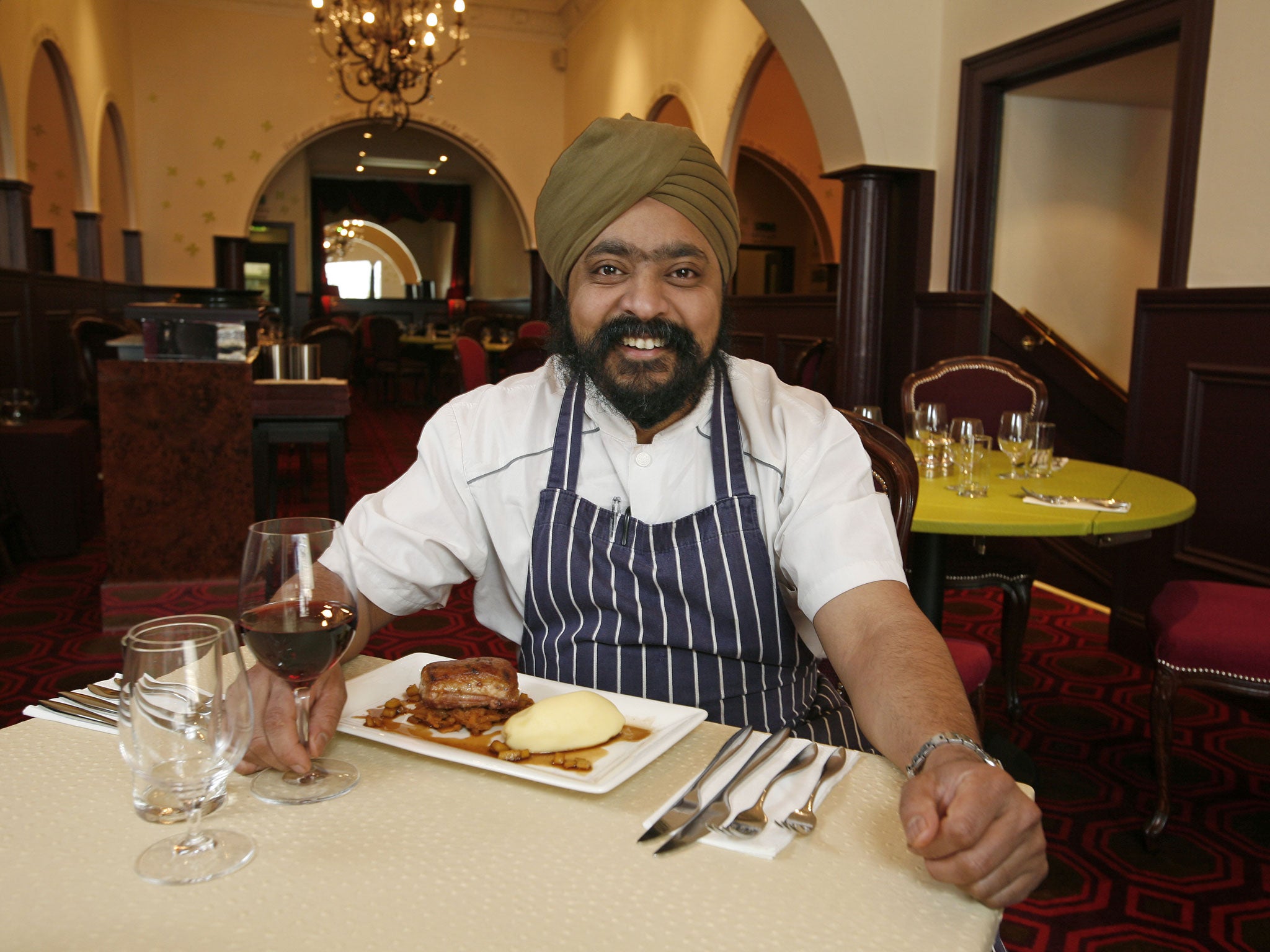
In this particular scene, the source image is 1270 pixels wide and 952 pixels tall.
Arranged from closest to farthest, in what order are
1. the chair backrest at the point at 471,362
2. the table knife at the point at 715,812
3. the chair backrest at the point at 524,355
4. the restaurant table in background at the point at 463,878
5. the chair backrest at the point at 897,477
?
1. the restaurant table in background at the point at 463,878
2. the table knife at the point at 715,812
3. the chair backrest at the point at 897,477
4. the chair backrest at the point at 471,362
5. the chair backrest at the point at 524,355

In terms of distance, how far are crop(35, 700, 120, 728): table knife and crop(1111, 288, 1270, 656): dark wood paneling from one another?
367 cm

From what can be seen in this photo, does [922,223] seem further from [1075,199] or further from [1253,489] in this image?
[1253,489]

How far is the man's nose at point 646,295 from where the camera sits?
5.19ft

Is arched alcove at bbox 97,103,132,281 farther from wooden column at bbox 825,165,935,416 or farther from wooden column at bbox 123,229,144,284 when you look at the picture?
wooden column at bbox 825,165,935,416

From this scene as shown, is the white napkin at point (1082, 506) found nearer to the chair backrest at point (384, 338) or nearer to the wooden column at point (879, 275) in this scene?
the wooden column at point (879, 275)

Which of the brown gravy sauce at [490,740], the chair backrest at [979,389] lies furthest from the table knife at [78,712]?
the chair backrest at [979,389]

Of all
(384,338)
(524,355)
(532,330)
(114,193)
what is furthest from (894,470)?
(384,338)

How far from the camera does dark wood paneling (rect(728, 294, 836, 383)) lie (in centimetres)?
712

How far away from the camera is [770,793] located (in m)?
0.93

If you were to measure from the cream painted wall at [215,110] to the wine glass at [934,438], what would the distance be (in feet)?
34.1

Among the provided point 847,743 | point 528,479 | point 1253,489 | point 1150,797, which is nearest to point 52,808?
point 528,479

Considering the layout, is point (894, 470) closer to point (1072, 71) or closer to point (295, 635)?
point (295, 635)

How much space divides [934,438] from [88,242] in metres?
8.80

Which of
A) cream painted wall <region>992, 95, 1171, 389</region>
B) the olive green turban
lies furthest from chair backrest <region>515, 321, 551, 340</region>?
the olive green turban
